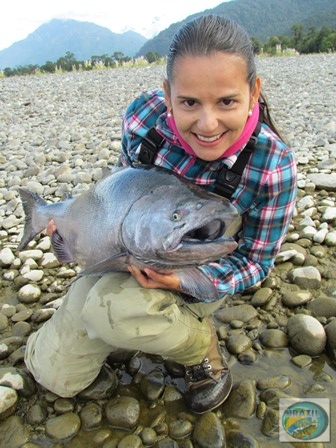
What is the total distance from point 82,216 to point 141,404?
1.26 m

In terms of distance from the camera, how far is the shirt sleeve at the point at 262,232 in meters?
2.59

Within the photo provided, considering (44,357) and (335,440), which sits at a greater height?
(44,357)

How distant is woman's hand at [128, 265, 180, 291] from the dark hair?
3.54 ft

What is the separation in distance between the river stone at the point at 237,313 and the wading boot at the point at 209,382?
435 mm

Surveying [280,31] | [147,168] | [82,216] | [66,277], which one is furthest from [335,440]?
[280,31]

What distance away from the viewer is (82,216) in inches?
114

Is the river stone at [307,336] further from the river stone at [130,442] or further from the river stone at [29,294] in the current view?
the river stone at [29,294]

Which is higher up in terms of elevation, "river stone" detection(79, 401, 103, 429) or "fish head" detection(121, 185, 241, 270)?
"fish head" detection(121, 185, 241, 270)

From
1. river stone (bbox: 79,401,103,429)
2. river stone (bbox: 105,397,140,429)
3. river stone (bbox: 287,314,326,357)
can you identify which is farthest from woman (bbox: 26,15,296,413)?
river stone (bbox: 287,314,326,357)

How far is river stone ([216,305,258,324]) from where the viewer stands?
3.24 metres

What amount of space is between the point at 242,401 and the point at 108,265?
3.73ft

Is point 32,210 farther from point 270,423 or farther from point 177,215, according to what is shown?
point 270,423

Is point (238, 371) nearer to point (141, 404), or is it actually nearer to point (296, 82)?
point (141, 404)

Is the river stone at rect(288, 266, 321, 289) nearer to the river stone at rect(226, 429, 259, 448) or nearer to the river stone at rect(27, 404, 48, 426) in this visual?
the river stone at rect(226, 429, 259, 448)
